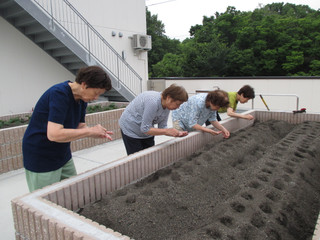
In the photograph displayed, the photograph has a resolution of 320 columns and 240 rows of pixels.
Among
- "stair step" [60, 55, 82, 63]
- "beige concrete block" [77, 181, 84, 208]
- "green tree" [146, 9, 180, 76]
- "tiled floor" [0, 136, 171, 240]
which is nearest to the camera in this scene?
"beige concrete block" [77, 181, 84, 208]

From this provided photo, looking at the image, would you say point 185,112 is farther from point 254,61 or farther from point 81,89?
point 254,61

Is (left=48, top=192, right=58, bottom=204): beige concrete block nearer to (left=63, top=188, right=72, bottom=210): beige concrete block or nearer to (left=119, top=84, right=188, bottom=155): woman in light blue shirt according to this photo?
(left=63, top=188, right=72, bottom=210): beige concrete block

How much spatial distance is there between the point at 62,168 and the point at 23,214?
59 centimetres

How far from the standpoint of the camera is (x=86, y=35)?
823 centimetres

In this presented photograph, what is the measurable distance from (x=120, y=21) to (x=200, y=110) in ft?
25.0

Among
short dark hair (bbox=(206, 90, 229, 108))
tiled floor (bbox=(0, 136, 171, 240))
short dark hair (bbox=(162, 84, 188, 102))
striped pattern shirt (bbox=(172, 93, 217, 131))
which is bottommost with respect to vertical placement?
tiled floor (bbox=(0, 136, 171, 240))

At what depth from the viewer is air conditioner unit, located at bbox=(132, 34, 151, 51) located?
984cm

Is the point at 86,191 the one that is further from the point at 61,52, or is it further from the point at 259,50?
the point at 259,50

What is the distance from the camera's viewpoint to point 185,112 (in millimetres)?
3275

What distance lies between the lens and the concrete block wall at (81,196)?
1285 mm

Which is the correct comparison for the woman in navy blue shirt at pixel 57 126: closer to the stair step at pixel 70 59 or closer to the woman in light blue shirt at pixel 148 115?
the woman in light blue shirt at pixel 148 115

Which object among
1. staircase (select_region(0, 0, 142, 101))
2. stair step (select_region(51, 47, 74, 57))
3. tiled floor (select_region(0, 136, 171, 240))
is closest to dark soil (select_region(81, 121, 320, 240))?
tiled floor (select_region(0, 136, 171, 240))

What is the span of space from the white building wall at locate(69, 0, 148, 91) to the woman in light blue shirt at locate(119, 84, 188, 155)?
22.3ft

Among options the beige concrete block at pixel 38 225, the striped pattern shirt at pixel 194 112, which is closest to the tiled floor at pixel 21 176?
the beige concrete block at pixel 38 225
